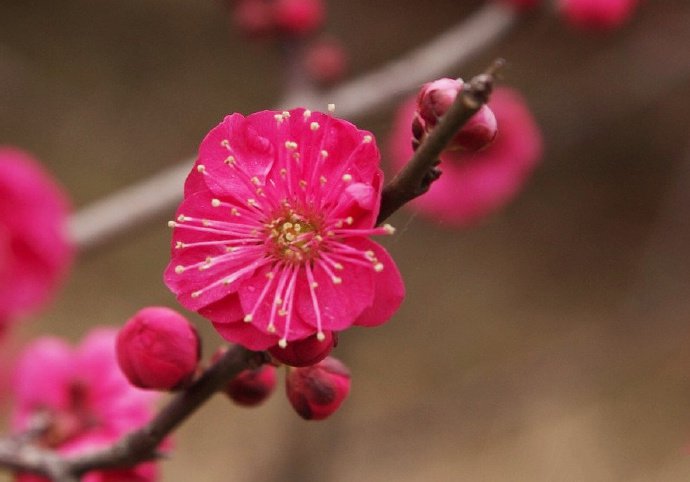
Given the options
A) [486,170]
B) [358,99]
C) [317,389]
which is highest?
[317,389]

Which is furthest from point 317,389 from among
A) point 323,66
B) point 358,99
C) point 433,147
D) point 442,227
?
point 442,227

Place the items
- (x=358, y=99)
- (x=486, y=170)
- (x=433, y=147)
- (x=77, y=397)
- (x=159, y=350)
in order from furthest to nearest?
(x=486, y=170), (x=358, y=99), (x=77, y=397), (x=159, y=350), (x=433, y=147)

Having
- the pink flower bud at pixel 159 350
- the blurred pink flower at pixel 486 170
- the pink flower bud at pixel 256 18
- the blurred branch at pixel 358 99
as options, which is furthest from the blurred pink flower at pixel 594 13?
the pink flower bud at pixel 159 350

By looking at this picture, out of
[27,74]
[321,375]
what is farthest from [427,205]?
[27,74]

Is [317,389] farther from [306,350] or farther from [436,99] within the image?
[436,99]

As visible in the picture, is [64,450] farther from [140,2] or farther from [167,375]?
[140,2]

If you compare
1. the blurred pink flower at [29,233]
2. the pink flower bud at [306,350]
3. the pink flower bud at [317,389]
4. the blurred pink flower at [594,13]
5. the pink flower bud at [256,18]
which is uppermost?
the pink flower bud at [306,350]

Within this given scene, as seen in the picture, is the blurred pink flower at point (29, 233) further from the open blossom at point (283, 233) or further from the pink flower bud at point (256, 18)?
the open blossom at point (283, 233)
